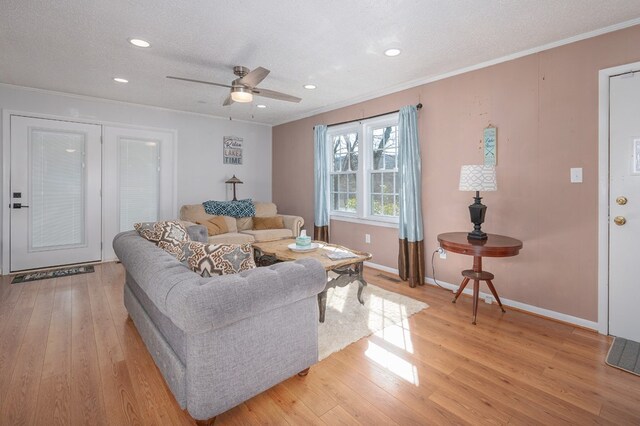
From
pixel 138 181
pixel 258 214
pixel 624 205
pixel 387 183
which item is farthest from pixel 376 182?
pixel 138 181

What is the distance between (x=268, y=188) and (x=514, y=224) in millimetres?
4625

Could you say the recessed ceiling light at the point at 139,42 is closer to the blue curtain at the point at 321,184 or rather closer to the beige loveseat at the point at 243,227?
the beige loveseat at the point at 243,227

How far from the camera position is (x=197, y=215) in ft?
16.7

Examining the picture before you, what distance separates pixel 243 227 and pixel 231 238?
2.36 feet

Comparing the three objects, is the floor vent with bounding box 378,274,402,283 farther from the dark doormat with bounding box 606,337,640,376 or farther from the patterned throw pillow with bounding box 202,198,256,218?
the patterned throw pillow with bounding box 202,198,256,218

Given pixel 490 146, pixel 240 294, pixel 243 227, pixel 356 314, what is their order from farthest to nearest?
1. pixel 243 227
2. pixel 490 146
3. pixel 356 314
4. pixel 240 294

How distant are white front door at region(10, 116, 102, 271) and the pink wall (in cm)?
467

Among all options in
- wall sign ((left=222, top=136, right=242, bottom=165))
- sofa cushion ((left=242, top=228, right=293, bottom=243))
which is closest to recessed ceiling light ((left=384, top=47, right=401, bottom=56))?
sofa cushion ((left=242, top=228, right=293, bottom=243))

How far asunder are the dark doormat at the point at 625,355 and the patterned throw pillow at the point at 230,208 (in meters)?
4.76

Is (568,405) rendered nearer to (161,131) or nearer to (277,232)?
(277,232)

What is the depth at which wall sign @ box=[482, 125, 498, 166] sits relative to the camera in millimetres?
3217

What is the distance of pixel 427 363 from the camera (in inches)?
85.2

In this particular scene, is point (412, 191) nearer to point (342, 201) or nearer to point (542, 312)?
point (342, 201)

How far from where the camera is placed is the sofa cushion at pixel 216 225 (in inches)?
191
